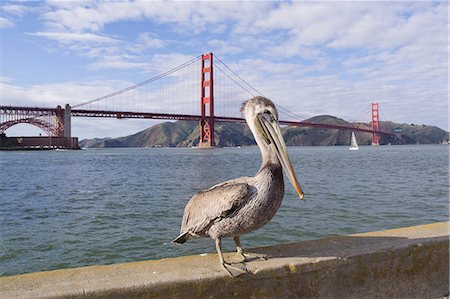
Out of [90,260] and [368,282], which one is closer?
[368,282]

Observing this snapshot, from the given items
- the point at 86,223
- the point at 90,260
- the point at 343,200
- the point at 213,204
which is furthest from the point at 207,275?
the point at 343,200

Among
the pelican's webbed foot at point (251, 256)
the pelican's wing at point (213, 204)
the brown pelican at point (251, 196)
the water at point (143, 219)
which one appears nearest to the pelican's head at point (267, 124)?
the brown pelican at point (251, 196)

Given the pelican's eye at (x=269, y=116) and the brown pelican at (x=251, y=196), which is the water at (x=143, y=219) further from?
the pelican's eye at (x=269, y=116)

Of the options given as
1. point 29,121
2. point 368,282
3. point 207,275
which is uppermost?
point 29,121

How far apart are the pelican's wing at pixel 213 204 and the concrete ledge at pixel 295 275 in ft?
0.83

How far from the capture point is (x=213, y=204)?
8.16 feet

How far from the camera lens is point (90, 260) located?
5.77m

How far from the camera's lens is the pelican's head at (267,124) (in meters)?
2.51

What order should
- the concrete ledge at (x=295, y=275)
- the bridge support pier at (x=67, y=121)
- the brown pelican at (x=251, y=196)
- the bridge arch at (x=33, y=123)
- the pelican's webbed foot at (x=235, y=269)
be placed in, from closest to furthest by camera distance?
the concrete ledge at (x=295, y=275)
the pelican's webbed foot at (x=235, y=269)
the brown pelican at (x=251, y=196)
the bridge support pier at (x=67, y=121)
the bridge arch at (x=33, y=123)

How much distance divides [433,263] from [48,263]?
5.43m

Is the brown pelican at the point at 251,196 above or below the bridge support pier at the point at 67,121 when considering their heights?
below

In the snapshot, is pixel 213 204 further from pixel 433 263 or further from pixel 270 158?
pixel 433 263

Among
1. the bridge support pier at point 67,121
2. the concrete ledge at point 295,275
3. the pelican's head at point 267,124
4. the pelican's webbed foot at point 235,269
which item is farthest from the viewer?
the bridge support pier at point 67,121

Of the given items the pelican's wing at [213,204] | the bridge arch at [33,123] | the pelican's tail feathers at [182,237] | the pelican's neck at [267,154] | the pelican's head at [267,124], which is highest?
the bridge arch at [33,123]
